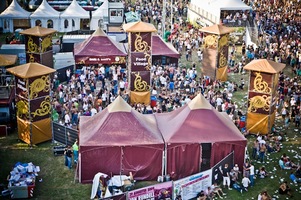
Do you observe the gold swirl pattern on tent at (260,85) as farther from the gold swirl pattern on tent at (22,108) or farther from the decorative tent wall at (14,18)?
the decorative tent wall at (14,18)

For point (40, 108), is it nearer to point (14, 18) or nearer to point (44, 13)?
point (44, 13)

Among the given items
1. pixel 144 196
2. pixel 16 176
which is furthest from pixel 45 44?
pixel 144 196

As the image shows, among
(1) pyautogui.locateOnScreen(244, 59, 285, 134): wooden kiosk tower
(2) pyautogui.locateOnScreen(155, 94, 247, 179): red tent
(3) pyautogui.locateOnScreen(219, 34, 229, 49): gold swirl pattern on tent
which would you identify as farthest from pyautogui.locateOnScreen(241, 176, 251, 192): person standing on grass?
→ (3) pyautogui.locateOnScreen(219, 34, 229, 49): gold swirl pattern on tent

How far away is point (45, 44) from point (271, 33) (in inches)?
840

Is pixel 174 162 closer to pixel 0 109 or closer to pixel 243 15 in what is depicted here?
pixel 0 109

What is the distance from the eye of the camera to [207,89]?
3038 cm

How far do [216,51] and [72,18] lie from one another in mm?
17550

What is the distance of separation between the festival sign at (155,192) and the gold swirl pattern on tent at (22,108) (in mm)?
7973

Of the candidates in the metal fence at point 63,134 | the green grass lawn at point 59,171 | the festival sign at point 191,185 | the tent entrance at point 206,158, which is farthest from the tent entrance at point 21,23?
the festival sign at point 191,185

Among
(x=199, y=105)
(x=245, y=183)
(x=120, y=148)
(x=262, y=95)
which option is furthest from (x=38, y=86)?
(x=262, y=95)

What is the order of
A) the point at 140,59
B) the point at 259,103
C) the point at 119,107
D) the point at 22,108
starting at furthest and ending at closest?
the point at 140,59 < the point at 259,103 < the point at 22,108 < the point at 119,107

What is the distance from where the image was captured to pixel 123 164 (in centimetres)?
1925

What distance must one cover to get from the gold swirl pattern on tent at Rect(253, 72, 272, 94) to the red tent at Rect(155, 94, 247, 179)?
4638 mm

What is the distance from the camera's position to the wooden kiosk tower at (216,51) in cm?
3153
